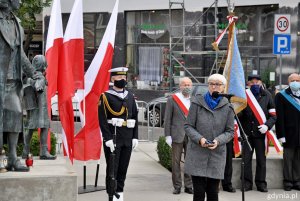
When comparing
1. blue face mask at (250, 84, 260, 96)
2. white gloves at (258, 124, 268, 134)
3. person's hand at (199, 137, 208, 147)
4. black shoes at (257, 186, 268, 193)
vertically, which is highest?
blue face mask at (250, 84, 260, 96)

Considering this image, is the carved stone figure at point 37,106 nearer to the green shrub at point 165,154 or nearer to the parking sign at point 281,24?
the green shrub at point 165,154

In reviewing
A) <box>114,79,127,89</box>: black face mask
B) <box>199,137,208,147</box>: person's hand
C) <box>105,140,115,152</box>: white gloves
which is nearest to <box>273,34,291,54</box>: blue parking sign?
<box>114,79,127,89</box>: black face mask

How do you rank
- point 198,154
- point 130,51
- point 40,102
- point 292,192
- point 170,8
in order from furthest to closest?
point 130,51 → point 170,8 → point 292,192 → point 40,102 → point 198,154

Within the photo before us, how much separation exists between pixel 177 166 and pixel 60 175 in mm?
2924

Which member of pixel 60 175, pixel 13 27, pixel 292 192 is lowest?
pixel 292 192

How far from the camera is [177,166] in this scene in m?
10.9

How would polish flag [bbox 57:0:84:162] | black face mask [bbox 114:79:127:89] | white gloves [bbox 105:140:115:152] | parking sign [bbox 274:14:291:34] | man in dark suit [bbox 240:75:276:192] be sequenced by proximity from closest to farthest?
white gloves [bbox 105:140:115:152] → black face mask [bbox 114:79:127:89] → polish flag [bbox 57:0:84:162] → man in dark suit [bbox 240:75:276:192] → parking sign [bbox 274:14:291:34]

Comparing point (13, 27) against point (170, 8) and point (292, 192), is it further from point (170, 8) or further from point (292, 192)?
point (170, 8)

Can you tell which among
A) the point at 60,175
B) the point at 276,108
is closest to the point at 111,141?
the point at 60,175

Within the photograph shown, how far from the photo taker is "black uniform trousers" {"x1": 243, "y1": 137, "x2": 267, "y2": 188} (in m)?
11.3

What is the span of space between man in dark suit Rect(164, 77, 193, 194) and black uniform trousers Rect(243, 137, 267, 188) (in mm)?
1017

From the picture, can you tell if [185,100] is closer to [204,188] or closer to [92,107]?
[92,107]

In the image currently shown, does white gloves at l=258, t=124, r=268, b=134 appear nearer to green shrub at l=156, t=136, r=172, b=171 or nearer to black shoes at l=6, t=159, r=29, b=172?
green shrub at l=156, t=136, r=172, b=171

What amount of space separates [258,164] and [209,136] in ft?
10.9
